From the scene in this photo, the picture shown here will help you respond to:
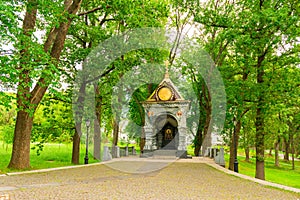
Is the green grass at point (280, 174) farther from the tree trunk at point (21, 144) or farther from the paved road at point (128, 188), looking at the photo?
the tree trunk at point (21, 144)

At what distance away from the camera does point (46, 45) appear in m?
15.9

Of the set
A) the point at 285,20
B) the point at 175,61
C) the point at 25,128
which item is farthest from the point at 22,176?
the point at 175,61

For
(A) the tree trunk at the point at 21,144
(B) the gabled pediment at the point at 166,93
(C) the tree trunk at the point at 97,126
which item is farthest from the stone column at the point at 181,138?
(A) the tree trunk at the point at 21,144

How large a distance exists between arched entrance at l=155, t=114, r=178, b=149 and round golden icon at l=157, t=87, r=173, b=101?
2.54 m

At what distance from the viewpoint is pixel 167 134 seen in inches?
1154

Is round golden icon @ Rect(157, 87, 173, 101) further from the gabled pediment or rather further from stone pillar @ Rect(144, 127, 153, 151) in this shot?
stone pillar @ Rect(144, 127, 153, 151)

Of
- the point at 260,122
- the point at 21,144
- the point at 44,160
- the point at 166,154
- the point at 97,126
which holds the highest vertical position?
the point at 260,122

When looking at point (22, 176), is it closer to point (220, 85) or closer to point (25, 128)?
point (25, 128)

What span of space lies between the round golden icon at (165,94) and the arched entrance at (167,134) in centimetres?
254

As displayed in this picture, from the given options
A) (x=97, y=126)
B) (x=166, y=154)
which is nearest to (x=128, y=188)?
(x=97, y=126)

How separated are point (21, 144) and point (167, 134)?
16.3 meters

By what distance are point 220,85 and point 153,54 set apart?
19.4 ft

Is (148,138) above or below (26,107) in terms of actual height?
below

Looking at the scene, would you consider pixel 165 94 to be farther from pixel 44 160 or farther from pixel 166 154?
pixel 44 160
